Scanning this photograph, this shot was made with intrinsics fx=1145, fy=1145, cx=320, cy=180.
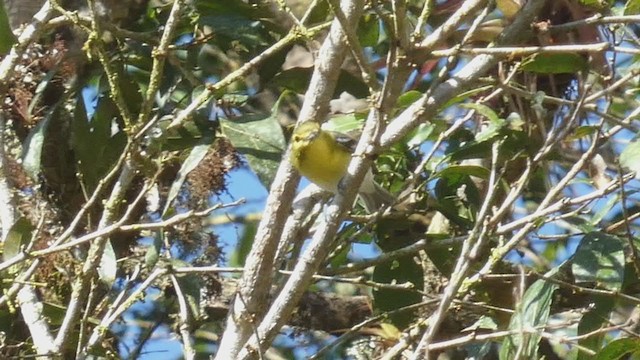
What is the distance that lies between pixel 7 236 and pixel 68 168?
62 cm

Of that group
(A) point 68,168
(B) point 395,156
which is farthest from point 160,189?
(B) point 395,156

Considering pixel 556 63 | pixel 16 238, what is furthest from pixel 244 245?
pixel 556 63

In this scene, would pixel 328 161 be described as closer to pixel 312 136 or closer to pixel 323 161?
pixel 323 161

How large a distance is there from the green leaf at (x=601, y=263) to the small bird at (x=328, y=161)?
1.35 ft

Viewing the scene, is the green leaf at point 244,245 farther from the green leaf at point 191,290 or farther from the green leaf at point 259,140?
the green leaf at point 259,140

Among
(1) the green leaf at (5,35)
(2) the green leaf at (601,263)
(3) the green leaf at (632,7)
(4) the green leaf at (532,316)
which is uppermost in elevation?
(1) the green leaf at (5,35)

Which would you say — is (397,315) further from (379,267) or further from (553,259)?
(553,259)

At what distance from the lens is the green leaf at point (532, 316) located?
1.87 metres

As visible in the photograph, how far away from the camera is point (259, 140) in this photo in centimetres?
218

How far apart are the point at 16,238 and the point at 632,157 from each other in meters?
1.13

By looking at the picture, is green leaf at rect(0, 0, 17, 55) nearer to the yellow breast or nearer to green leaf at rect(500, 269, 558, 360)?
the yellow breast

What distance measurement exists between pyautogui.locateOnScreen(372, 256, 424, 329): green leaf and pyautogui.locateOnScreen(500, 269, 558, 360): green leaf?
407 mm

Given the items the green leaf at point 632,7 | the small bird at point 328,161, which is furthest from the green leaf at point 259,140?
the green leaf at point 632,7

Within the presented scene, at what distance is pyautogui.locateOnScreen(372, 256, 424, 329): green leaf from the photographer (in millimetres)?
2477
